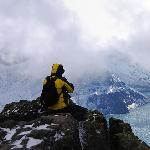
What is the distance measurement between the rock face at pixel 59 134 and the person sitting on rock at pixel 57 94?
51 centimetres

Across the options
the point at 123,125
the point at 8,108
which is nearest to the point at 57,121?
the point at 123,125

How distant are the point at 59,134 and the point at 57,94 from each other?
3.70m

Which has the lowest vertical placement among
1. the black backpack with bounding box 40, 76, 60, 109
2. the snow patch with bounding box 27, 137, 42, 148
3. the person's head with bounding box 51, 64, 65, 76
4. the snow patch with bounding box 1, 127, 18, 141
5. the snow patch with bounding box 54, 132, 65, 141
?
the snow patch with bounding box 27, 137, 42, 148

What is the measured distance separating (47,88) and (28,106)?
288 cm

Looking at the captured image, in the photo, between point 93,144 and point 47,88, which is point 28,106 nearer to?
point 47,88

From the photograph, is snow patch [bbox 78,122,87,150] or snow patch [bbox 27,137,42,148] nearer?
snow patch [bbox 27,137,42,148]

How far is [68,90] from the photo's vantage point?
72.7ft

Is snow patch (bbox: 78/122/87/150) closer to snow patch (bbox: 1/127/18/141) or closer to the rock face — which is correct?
the rock face

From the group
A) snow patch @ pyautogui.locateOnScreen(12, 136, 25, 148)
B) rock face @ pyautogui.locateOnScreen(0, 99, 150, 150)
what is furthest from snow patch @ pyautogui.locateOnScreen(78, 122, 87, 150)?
snow patch @ pyautogui.locateOnScreen(12, 136, 25, 148)

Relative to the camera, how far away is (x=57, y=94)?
21.8 meters

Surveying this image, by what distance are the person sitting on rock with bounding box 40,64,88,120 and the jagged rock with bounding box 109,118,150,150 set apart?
69.7 inches

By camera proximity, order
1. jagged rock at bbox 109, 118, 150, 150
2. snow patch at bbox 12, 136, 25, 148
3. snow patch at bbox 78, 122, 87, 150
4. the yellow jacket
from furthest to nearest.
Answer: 1. the yellow jacket
2. jagged rock at bbox 109, 118, 150, 150
3. snow patch at bbox 78, 122, 87, 150
4. snow patch at bbox 12, 136, 25, 148

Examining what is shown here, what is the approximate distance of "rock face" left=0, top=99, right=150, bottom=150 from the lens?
17953 mm

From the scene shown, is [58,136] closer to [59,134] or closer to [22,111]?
[59,134]
